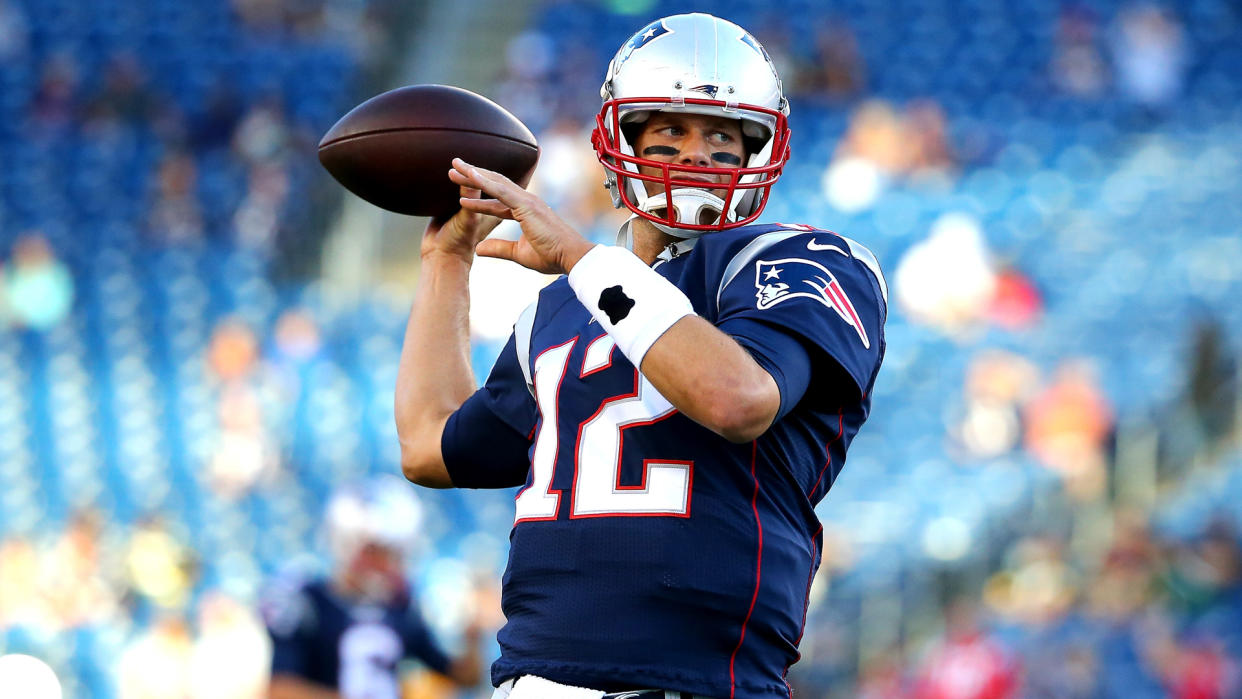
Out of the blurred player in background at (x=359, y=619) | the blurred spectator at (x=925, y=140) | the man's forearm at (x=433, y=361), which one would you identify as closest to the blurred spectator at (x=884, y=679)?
the blurred player in background at (x=359, y=619)

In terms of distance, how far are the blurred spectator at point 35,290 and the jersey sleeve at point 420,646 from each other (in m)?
7.25

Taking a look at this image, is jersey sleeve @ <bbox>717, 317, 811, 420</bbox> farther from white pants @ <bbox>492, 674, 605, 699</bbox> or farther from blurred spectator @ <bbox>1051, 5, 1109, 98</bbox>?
blurred spectator @ <bbox>1051, 5, 1109, 98</bbox>

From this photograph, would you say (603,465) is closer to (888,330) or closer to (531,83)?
(888,330)

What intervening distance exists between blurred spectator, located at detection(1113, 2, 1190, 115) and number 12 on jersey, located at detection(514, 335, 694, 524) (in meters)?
12.1

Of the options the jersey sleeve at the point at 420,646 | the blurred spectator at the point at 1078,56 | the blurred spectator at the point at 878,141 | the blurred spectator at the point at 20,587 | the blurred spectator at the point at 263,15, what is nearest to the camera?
the jersey sleeve at the point at 420,646

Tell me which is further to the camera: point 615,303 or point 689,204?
point 689,204

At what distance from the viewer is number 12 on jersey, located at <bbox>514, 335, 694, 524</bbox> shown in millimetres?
2535

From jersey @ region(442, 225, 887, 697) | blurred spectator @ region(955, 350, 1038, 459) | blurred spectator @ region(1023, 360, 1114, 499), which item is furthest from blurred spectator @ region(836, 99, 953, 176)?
jersey @ region(442, 225, 887, 697)

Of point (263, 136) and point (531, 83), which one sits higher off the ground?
point (531, 83)

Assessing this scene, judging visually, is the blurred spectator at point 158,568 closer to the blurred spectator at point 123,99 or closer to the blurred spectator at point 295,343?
the blurred spectator at point 295,343

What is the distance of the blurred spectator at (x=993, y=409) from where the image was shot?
998 cm

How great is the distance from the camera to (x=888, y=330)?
10.9m

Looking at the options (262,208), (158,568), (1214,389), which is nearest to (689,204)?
(158,568)

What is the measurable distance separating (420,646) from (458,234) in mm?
2918
